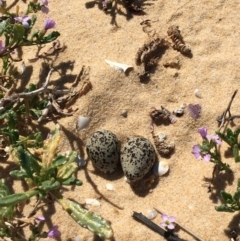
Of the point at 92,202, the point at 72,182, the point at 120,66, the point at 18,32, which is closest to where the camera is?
the point at 72,182

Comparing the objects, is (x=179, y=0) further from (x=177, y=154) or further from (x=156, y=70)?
(x=177, y=154)

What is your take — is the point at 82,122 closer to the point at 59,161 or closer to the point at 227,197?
the point at 59,161

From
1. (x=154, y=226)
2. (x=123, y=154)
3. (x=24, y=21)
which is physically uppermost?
(x=24, y=21)

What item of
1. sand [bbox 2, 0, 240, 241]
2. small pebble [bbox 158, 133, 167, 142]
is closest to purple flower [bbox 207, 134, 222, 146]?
sand [bbox 2, 0, 240, 241]

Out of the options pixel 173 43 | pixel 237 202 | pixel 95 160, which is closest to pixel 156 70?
pixel 173 43

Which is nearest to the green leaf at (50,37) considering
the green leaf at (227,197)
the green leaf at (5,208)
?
the green leaf at (5,208)

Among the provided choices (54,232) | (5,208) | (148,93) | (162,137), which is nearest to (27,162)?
(5,208)
